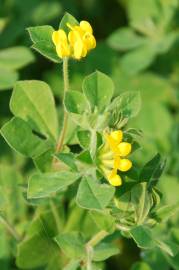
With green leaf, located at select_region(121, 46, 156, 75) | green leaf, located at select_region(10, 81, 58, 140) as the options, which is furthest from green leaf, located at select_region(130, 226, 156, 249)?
green leaf, located at select_region(121, 46, 156, 75)

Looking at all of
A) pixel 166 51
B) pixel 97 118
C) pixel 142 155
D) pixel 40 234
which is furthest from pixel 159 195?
pixel 166 51

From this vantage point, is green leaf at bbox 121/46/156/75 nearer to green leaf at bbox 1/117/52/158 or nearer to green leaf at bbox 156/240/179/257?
green leaf at bbox 1/117/52/158

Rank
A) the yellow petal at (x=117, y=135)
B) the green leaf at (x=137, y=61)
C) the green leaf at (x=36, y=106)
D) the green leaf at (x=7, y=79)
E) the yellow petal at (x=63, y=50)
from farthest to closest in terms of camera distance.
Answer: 1. the green leaf at (x=137, y=61)
2. the green leaf at (x=7, y=79)
3. the green leaf at (x=36, y=106)
4. the yellow petal at (x=63, y=50)
5. the yellow petal at (x=117, y=135)

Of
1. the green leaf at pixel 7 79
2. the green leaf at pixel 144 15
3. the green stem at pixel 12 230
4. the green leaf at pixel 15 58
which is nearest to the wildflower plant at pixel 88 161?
the green stem at pixel 12 230

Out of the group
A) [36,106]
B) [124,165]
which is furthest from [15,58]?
[124,165]

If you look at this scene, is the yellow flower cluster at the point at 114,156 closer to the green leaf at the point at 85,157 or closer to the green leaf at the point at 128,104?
the green leaf at the point at 85,157

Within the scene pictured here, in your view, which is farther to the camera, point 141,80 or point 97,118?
point 141,80

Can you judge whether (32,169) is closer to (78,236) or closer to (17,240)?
(17,240)
